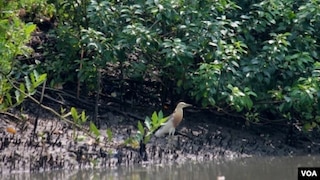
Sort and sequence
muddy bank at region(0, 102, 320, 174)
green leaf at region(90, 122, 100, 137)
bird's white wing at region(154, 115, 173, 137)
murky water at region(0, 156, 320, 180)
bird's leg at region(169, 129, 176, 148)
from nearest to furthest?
murky water at region(0, 156, 320, 180)
green leaf at region(90, 122, 100, 137)
muddy bank at region(0, 102, 320, 174)
bird's white wing at region(154, 115, 173, 137)
bird's leg at region(169, 129, 176, 148)

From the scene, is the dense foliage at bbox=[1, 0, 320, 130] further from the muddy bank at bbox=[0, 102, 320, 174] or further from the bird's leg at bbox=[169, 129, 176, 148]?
the bird's leg at bbox=[169, 129, 176, 148]

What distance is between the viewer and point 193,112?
42.0ft

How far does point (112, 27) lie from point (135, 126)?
1.56 metres

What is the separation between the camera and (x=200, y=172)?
33.9 feet

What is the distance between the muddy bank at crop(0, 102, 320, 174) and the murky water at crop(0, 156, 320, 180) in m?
0.24

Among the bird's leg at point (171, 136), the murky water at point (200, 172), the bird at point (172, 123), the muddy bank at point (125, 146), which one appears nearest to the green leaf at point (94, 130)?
the muddy bank at point (125, 146)

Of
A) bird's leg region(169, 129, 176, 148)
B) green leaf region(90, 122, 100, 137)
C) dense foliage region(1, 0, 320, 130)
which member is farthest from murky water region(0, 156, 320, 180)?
dense foliage region(1, 0, 320, 130)

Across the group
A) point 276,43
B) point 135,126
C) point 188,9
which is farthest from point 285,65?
point 135,126

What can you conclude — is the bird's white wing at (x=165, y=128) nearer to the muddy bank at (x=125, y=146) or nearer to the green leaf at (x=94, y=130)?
the muddy bank at (x=125, y=146)

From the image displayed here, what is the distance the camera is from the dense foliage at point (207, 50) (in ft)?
37.3

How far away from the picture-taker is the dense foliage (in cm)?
1136

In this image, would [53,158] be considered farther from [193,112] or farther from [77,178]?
[193,112]

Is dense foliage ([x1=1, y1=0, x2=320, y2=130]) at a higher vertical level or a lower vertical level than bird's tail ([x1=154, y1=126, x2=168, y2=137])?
higher

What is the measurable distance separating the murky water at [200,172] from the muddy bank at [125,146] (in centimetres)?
24
